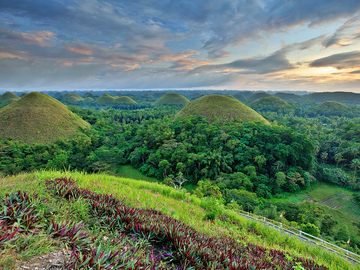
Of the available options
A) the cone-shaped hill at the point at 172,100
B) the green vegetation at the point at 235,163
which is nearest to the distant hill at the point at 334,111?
the green vegetation at the point at 235,163

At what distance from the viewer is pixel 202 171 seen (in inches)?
942

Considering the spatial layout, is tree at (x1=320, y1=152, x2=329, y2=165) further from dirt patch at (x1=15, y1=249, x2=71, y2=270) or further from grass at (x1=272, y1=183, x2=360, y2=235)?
dirt patch at (x1=15, y1=249, x2=71, y2=270)

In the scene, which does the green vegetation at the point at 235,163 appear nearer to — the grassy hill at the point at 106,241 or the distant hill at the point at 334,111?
the grassy hill at the point at 106,241

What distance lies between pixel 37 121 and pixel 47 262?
154ft

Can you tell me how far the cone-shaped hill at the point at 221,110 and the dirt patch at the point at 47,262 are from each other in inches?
1678

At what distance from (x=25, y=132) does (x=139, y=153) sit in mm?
24788

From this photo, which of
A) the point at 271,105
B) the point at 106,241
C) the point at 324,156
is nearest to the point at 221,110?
the point at 324,156

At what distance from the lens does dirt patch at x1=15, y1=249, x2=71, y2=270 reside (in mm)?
1660

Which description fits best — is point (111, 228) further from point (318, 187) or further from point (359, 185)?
point (359, 185)

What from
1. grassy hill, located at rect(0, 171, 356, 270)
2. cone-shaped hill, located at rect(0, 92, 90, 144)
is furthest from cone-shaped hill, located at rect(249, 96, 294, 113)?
grassy hill, located at rect(0, 171, 356, 270)

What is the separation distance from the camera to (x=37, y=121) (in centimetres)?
3719

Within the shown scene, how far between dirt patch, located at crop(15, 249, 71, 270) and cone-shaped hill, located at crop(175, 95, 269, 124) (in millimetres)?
42626

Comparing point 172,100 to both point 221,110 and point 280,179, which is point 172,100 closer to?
point 221,110

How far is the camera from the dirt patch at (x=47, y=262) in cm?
166
